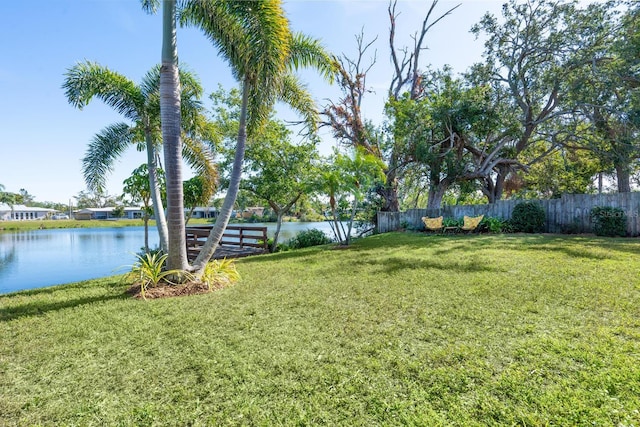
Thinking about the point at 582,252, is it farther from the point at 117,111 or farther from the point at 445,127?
Answer: the point at 117,111

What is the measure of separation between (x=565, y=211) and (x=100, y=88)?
48.4 feet

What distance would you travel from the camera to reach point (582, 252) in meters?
6.51

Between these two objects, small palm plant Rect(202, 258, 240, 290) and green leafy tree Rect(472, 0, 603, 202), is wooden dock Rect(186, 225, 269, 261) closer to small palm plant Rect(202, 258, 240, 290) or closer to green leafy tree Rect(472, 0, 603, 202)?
small palm plant Rect(202, 258, 240, 290)

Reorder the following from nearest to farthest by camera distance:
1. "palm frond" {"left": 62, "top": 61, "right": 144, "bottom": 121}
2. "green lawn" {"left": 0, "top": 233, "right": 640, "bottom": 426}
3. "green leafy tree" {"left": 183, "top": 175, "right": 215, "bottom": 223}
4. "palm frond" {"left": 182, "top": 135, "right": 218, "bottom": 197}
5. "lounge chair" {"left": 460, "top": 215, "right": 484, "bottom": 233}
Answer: "green lawn" {"left": 0, "top": 233, "right": 640, "bottom": 426} < "palm frond" {"left": 62, "top": 61, "right": 144, "bottom": 121} < "palm frond" {"left": 182, "top": 135, "right": 218, "bottom": 197} < "green leafy tree" {"left": 183, "top": 175, "right": 215, "bottom": 223} < "lounge chair" {"left": 460, "top": 215, "right": 484, "bottom": 233}

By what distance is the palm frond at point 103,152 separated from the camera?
7.89 meters

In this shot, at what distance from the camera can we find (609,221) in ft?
29.9

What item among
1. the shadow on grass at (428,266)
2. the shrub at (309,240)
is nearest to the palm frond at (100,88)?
the shadow on grass at (428,266)

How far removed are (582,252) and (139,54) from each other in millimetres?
12045

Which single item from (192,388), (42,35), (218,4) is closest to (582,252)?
(192,388)

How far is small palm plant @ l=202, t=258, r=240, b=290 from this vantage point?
17.9ft

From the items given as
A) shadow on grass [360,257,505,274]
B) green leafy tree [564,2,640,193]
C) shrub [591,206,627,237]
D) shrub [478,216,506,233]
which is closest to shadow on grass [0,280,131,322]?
shadow on grass [360,257,505,274]

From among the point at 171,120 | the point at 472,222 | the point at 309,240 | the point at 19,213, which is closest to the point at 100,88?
the point at 171,120

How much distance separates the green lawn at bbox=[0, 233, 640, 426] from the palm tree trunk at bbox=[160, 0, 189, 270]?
4.84ft

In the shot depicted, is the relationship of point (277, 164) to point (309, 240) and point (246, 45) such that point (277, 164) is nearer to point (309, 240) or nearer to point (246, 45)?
point (309, 240)
